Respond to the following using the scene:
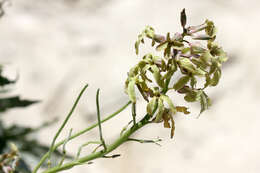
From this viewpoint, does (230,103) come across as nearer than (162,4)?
Yes

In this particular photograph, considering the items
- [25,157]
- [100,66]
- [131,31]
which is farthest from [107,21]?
[25,157]

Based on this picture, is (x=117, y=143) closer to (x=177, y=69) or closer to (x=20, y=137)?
(x=177, y=69)

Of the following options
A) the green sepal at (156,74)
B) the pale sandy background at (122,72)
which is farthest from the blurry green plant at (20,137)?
the pale sandy background at (122,72)

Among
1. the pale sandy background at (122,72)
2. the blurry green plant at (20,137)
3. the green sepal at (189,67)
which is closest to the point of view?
the green sepal at (189,67)

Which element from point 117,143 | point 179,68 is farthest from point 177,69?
point 117,143

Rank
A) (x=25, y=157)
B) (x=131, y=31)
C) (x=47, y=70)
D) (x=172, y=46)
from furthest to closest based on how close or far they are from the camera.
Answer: (x=131, y=31)
(x=47, y=70)
(x=25, y=157)
(x=172, y=46)

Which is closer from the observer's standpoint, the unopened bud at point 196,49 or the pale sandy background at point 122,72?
the unopened bud at point 196,49

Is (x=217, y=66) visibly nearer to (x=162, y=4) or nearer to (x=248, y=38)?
(x=248, y=38)

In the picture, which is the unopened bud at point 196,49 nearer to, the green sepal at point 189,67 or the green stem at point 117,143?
the green sepal at point 189,67
